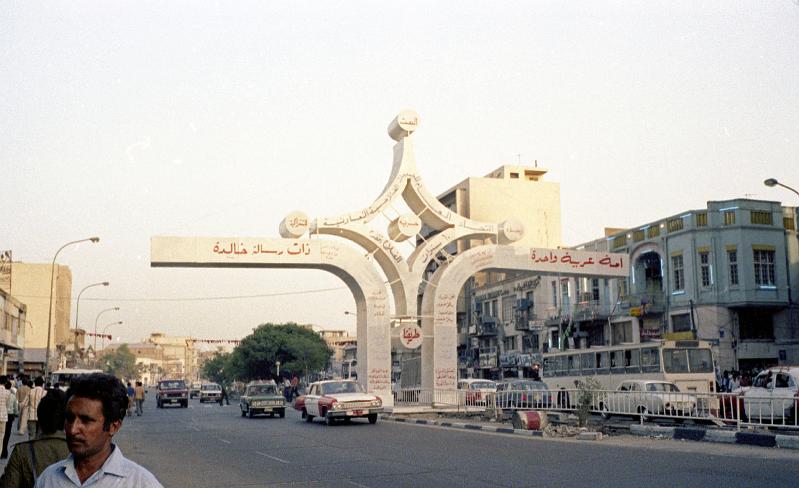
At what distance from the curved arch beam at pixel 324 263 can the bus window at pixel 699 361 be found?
11.5m

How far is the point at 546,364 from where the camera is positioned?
38.7 m

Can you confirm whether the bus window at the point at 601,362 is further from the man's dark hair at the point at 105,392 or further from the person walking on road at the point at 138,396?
the man's dark hair at the point at 105,392

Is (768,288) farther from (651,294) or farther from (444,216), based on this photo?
(444,216)

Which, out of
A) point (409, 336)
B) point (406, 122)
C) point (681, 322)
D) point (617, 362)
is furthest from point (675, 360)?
point (681, 322)

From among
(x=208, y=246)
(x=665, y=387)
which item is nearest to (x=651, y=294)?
(x=665, y=387)

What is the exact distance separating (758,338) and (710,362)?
56.7 feet

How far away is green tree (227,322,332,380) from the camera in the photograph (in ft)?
283

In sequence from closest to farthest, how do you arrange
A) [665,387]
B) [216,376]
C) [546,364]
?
[665,387] → [546,364] → [216,376]

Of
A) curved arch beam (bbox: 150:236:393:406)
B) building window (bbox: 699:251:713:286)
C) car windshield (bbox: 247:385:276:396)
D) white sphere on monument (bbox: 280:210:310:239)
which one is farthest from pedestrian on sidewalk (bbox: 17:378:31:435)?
building window (bbox: 699:251:713:286)

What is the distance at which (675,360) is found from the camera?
29734mm

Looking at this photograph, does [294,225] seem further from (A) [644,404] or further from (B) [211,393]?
(B) [211,393]

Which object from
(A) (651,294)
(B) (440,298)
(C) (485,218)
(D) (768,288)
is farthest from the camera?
(C) (485,218)

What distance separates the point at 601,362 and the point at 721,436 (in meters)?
14.2

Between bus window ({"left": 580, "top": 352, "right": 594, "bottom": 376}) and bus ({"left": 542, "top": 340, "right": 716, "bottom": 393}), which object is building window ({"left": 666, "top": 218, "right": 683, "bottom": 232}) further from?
bus ({"left": 542, "top": 340, "right": 716, "bottom": 393})
